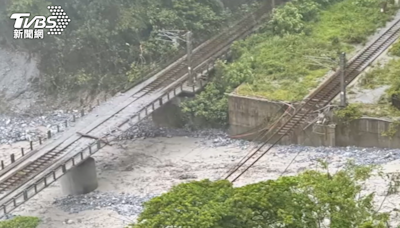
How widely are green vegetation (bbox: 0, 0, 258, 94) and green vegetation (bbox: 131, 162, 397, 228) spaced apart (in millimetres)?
26615

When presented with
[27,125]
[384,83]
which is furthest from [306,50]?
[27,125]

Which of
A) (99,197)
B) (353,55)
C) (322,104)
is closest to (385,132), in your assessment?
(322,104)

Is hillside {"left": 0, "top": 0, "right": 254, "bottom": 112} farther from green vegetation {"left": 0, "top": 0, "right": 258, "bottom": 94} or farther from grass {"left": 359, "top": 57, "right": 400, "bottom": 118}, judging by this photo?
grass {"left": 359, "top": 57, "right": 400, "bottom": 118}

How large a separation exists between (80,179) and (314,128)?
1234 cm

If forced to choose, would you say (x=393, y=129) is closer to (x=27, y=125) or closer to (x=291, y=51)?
(x=291, y=51)

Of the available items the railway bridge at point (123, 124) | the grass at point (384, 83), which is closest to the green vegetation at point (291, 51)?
the railway bridge at point (123, 124)

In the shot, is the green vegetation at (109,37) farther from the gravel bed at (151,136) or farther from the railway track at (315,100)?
the railway track at (315,100)

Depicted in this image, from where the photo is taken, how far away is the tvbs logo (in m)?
51.6

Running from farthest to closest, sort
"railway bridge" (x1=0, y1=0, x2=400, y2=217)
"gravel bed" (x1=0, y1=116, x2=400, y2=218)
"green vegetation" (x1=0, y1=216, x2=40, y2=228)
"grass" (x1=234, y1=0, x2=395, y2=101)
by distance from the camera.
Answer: "grass" (x1=234, y1=0, x2=395, y2=101) → "gravel bed" (x1=0, y1=116, x2=400, y2=218) → "railway bridge" (x1=0, y1=0, x2=400, y2=217) → "green vegetation" (x1=0, y1=216, x2=40, y2=228)

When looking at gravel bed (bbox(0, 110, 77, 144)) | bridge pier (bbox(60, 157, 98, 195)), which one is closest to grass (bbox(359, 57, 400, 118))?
bridge pier (bbox(60, 157, 98, 195))

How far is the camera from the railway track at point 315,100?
39469 millimetres

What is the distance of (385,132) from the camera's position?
126 feet

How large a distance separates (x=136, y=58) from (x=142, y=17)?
2846mm

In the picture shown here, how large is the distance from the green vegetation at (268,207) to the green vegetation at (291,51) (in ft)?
62.2
